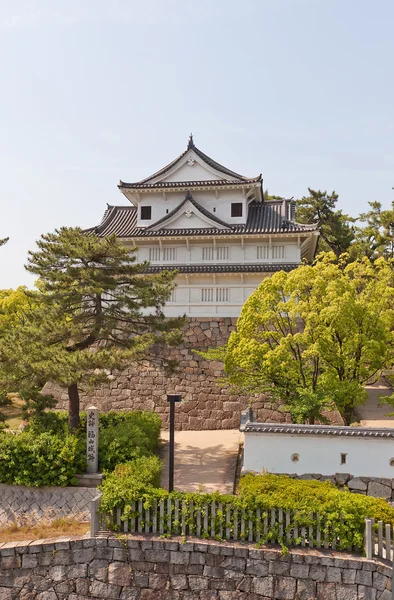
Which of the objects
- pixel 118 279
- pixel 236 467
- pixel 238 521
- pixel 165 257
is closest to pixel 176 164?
pixel 165 257

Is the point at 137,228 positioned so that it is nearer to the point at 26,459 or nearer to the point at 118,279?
the point at 118,279

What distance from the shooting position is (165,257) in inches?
875

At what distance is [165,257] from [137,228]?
242 centimetres

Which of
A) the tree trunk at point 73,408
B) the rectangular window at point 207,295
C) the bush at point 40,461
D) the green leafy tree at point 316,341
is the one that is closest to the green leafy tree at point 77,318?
the tree trunk at point 73,408

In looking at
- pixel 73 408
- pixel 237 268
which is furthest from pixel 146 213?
pixel 73 408

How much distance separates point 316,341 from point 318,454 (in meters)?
2.99

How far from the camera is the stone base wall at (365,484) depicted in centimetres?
1220

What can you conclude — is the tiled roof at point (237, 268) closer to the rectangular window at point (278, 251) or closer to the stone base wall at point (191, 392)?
the rectangular window at point (278, 251)

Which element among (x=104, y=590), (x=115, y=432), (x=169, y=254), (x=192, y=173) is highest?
(x=192, y=173)

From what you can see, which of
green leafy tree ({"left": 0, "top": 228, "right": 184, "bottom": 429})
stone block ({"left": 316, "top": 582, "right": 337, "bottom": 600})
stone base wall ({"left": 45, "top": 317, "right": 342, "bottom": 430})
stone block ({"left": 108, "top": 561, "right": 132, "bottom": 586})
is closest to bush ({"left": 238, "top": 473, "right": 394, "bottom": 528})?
stone block ({"left": 316, "top": 582, "right": 337, "bottom": 600})

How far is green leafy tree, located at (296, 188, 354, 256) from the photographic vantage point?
34812 millimetres

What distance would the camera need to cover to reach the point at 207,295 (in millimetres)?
21375

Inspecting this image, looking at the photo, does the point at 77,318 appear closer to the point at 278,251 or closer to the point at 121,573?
the point at 121,573

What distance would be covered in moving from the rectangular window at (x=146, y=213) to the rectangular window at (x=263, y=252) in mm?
5643
